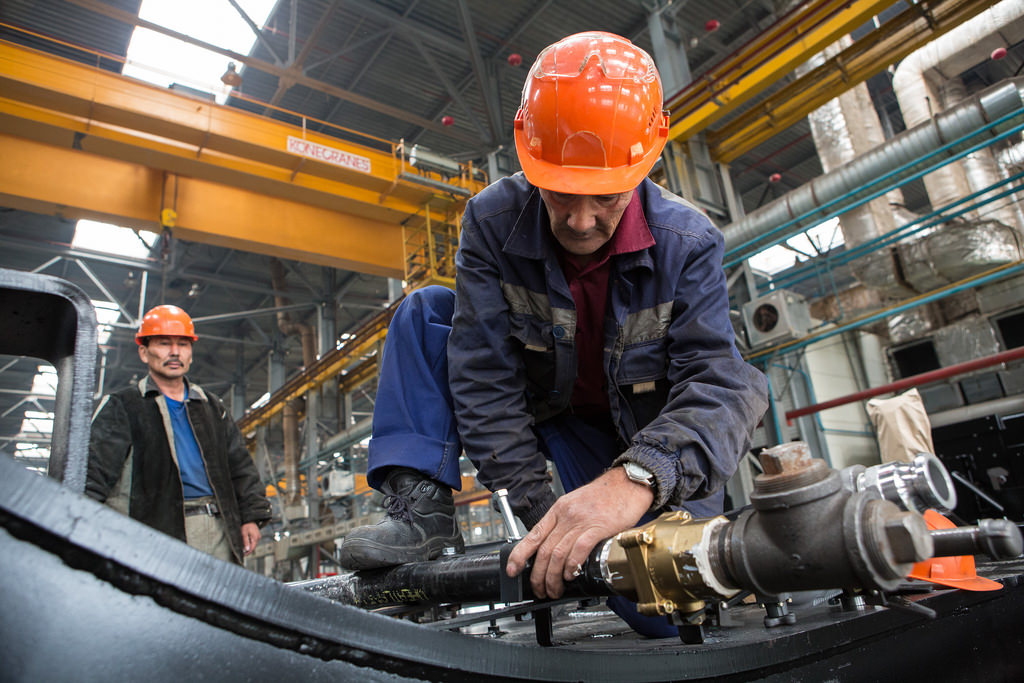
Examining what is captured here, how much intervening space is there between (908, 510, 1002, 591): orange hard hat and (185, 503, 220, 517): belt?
283cm

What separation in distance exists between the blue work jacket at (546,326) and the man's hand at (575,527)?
0.38m

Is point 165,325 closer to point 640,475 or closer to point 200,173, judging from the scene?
point 640,475

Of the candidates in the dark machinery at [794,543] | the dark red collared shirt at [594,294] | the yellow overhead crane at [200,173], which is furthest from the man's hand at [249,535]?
the yellow overhead crane at [200,173]

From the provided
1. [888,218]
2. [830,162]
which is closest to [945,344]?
[888,218]

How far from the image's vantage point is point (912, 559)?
0.56m

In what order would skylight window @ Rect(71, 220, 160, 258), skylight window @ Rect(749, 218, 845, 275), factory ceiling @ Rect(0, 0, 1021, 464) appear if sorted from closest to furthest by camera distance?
factory ceiling @ Rect(0, 0, 1021, 464) → skylight window @ Rect(71, 220, 160, 258) → skylight window @ Rect(749, 218, 845, 275)

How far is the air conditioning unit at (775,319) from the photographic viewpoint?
6.31 metres

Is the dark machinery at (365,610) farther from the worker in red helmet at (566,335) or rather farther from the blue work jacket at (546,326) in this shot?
the blue work jacket at (546,326)

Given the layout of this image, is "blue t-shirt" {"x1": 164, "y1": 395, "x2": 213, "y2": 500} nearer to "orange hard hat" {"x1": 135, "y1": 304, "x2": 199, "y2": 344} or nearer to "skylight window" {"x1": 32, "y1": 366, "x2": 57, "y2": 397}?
"orange hard hat" {"x1": 135, "y1": 304, "x2": 199, "y2": 344}

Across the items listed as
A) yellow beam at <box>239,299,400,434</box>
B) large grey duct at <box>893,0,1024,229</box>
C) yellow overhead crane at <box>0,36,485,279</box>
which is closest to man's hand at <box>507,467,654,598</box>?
yellow overhead crane at <box>0,36,485,279</box>

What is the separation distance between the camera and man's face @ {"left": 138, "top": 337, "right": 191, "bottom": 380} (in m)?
3.22

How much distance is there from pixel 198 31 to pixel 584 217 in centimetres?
831

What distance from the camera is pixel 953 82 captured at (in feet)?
28.2

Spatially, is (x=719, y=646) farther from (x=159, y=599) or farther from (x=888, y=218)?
(x=888, y=218)
